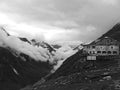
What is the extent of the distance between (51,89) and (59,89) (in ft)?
42.0

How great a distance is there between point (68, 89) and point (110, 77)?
71.7 feet

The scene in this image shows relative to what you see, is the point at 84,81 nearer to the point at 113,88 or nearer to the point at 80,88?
the point at 80,88

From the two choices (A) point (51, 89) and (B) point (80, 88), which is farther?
(A) point (51, 89)

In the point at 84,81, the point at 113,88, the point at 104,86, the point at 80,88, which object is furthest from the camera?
the point at 84,81

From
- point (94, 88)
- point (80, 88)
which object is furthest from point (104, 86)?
point (80, 88)

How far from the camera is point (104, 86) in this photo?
12744cm

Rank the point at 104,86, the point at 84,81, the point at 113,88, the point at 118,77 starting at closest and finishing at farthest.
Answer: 1. the point at 113,88
2. the point at 104,86
3. the point at 118,77
4. the point at 84,81

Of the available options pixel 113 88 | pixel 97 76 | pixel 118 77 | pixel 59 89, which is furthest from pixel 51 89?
pixel 113 88

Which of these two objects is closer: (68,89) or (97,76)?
(68,89)

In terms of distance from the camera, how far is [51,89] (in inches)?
6708

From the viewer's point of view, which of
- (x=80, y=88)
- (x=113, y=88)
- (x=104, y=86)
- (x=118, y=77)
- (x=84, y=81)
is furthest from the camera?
(x=84, y=81)

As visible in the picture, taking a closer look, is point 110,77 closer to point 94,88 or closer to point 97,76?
point 97,76

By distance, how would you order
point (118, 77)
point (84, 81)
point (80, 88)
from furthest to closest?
1. point (84, 81)
2. point (118, 77)
3. point (80, 88)

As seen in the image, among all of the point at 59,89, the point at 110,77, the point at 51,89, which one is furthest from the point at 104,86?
the point at 51,89
